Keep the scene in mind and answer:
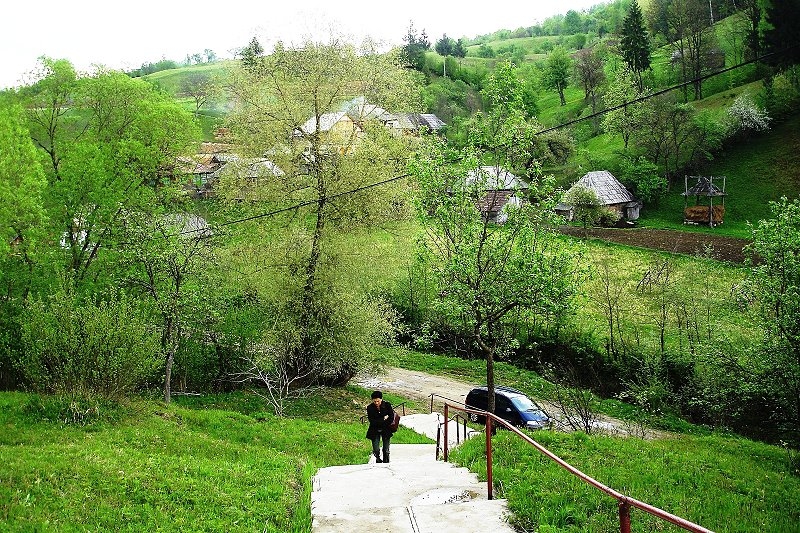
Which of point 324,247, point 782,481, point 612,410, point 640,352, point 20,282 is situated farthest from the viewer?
point 640,352

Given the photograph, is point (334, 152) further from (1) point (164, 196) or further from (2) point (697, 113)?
(2) point (697, 113)

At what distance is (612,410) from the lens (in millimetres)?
26422

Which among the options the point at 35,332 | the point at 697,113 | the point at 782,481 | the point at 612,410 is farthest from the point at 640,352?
the point at 697,113

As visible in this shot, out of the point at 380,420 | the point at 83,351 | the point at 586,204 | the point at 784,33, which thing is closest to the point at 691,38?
the point at 784,33

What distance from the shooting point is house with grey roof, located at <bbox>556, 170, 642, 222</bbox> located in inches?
2266

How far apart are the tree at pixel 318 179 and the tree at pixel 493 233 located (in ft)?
23.4

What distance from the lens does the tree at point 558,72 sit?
10069 centimetres

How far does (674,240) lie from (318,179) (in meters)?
32.4

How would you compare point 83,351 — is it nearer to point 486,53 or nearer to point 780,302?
point 780,302

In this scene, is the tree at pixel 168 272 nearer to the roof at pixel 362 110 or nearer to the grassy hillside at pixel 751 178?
the roof at pixel 362 110

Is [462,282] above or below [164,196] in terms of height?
below

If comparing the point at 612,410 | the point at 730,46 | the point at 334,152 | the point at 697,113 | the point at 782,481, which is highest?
the point at 730,46

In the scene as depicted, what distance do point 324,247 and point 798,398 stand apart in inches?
622

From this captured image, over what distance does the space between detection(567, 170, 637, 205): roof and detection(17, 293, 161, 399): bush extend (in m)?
48.2
